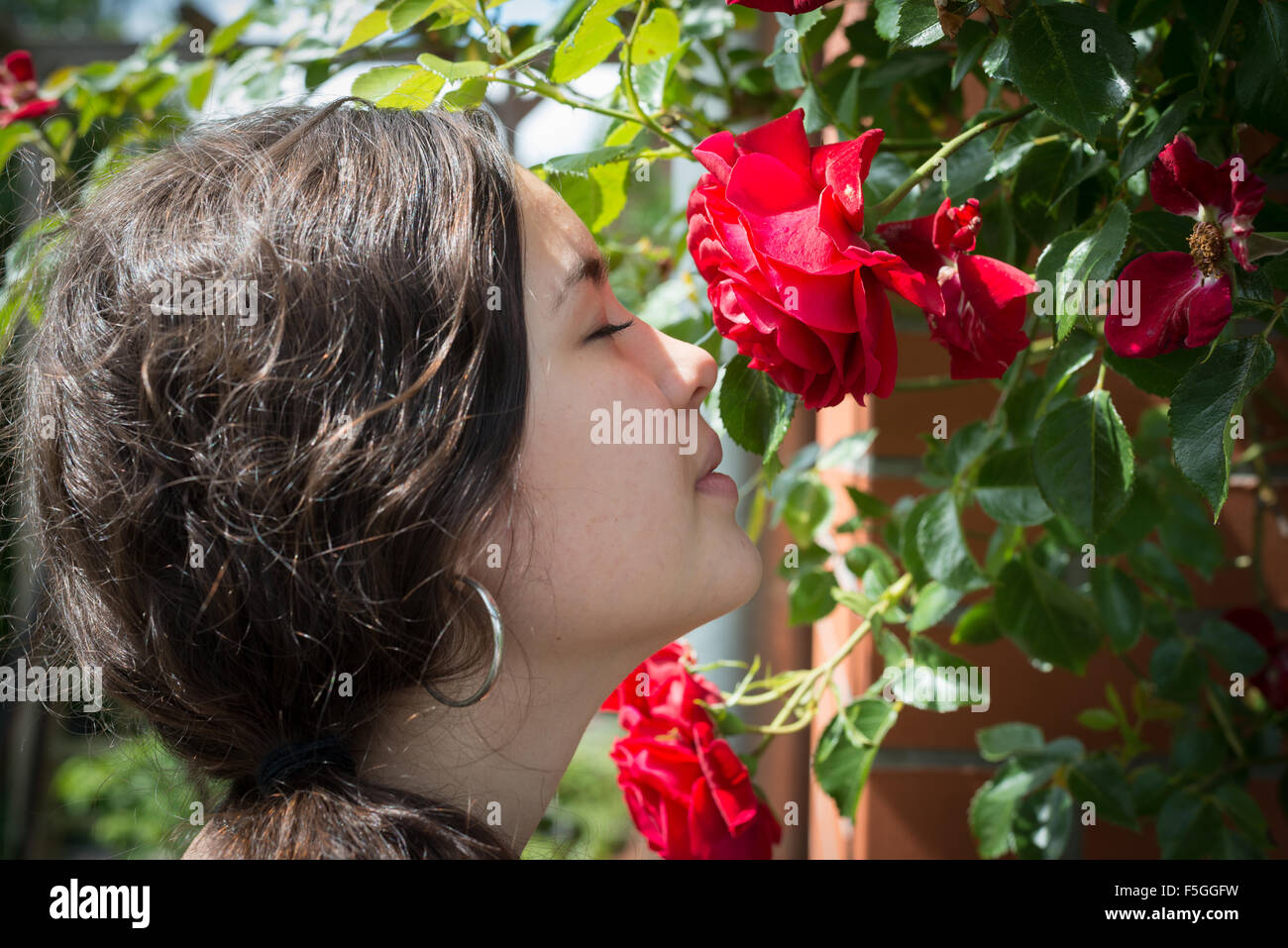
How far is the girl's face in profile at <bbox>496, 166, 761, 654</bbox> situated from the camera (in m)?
0.63

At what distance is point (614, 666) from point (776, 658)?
51 centimetres

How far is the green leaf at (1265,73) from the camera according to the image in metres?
0.49

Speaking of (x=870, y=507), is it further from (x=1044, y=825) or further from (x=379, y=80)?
(x=379, y=80)

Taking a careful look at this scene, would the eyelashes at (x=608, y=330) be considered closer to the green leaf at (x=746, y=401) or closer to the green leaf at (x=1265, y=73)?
the green leaf at (x=746, y=401)

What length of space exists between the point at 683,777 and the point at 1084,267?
0.49 m

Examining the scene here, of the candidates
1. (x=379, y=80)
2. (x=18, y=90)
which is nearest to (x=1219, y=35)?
(x=379, y=80)

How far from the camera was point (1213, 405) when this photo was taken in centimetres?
48

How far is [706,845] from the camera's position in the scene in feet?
2.54

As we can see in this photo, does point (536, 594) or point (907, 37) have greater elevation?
point (907, 37)

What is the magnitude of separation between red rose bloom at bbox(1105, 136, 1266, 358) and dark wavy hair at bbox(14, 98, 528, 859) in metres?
0.35

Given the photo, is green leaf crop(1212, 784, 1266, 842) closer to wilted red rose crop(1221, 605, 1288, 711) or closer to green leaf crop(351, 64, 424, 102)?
wilted red rose crop(1221, 605, 1288, 711)

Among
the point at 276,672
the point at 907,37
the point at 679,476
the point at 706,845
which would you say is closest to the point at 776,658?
the point at 706,845

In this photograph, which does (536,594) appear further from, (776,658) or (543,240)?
(776,658)

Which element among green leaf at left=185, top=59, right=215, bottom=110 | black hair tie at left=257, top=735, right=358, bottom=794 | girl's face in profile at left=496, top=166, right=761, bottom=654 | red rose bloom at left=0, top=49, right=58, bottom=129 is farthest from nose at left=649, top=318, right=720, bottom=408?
red rose bloom at left=0, top=49, right=58, bottom=129
